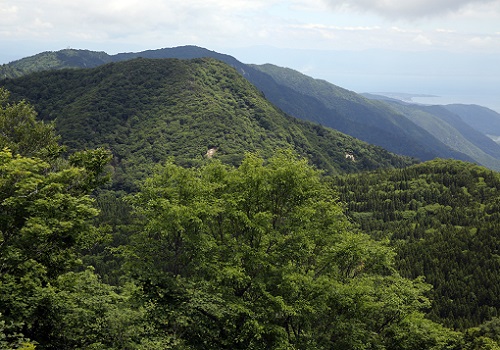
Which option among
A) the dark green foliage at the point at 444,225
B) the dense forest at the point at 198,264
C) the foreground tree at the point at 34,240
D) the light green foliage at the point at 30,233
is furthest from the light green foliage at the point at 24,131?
the dark green foliage at the point at 444,225

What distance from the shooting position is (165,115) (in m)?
156

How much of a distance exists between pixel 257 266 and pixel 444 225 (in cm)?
6890

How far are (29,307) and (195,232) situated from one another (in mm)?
7241

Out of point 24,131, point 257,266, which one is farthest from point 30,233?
point 24,131

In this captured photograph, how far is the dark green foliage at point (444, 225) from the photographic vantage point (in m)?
49.9

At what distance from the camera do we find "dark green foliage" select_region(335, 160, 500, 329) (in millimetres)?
49938

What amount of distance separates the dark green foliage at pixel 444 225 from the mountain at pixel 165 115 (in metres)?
43.8

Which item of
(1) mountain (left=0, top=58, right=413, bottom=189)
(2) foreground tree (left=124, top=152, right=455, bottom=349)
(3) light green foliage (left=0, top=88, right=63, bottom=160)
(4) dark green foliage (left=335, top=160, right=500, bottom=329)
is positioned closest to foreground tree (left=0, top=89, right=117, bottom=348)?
(2) foreground tree (left=124, top=152, right=455, bottom=349)

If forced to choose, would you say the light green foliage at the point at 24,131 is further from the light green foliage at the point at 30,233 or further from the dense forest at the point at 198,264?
the light green foliage at the point at 30,233

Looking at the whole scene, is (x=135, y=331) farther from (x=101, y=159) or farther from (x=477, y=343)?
(x=477, y=343)

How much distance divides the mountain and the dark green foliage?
43803 millimetres

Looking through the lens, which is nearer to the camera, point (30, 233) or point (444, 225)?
point (30, 233)

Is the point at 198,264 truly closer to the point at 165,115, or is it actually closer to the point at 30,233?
the point at 30,233

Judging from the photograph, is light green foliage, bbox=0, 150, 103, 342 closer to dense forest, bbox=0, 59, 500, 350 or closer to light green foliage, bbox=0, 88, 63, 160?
dense forest, bbox=0, 59, 500, 350
